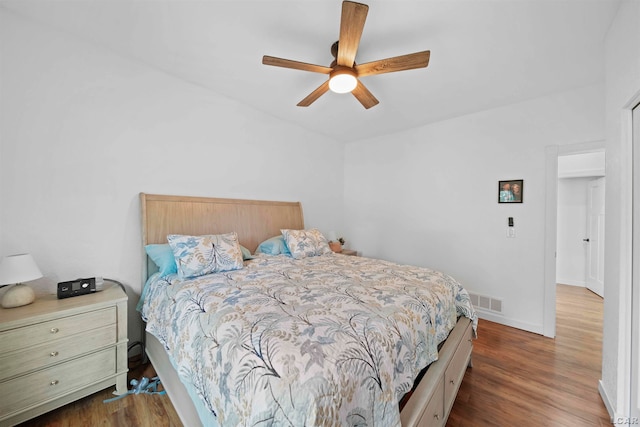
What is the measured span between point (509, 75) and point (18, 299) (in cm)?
434

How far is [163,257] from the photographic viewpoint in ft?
6.98

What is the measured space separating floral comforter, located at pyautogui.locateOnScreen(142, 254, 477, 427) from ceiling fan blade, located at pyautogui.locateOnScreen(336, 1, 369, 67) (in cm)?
166

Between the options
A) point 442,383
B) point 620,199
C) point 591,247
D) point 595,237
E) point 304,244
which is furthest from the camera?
point 591,247

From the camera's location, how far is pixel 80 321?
162cm

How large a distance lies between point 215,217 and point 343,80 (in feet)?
6.51

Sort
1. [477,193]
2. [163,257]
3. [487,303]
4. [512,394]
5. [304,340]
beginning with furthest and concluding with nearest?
[477,193] → [487,303] → [163,257] → [512,394] → [304,340]

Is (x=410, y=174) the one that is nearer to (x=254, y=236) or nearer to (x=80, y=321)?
(x=254, y=236)

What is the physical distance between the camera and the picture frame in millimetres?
2934

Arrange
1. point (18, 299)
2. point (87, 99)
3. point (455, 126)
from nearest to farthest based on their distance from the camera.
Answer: point (18, 299) < point (87, 99) < point (455, 126)

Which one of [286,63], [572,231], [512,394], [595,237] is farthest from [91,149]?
[572,231]

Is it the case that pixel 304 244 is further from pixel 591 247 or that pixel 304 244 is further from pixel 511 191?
pixel 591 247

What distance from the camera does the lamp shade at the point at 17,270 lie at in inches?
57.5

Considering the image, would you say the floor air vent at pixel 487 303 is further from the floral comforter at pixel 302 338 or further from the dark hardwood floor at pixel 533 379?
the floral comforter at pixel 302 338

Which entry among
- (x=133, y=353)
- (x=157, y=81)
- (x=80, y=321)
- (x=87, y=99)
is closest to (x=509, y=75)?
(x=157, y=81)
